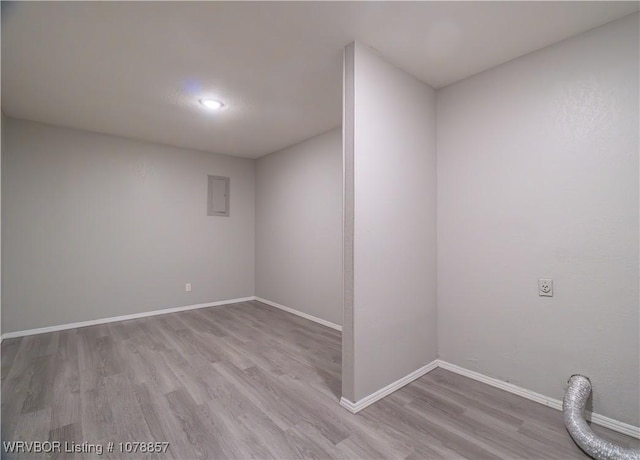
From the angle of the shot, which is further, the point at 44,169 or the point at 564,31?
the point at 44,169

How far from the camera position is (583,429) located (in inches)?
65.4

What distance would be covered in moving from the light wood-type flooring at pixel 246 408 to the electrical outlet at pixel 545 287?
79cm

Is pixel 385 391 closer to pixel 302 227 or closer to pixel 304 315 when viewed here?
pixel 304 315

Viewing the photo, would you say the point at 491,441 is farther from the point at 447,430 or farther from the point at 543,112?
the point at 543,112

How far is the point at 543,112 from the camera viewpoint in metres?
2.14

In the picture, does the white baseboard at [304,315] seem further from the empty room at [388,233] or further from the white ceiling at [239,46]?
the white ceiling at [239,46]

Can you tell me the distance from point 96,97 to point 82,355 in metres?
2.58

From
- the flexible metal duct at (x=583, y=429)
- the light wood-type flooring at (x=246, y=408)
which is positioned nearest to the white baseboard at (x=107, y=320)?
the light wood-type flooring at (x=246, y=408)

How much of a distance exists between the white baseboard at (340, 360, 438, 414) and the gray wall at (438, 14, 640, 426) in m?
0.27

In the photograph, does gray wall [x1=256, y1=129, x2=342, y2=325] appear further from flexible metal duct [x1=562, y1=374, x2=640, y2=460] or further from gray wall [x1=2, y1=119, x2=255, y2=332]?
flexible metal duct [x1=562, y1=374, x2=640, y2=460]

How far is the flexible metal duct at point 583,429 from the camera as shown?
1.51 meters

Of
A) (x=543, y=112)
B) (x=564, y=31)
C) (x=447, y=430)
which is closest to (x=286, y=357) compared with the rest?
(x=447, y=430)

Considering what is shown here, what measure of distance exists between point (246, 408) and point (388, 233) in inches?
64.4

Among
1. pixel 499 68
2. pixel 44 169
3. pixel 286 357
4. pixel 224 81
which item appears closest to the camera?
pixel 499 68
